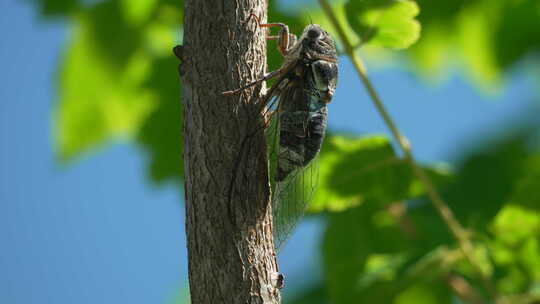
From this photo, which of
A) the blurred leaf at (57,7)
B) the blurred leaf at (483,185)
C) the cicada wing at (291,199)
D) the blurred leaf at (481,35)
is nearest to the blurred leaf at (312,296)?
the blurred leaf at (483,185)

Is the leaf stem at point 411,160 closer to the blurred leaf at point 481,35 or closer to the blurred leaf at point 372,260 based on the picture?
the blurred leaf at point 372,260

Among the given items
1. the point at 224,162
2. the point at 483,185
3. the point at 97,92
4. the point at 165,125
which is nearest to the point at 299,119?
the point at 224,162

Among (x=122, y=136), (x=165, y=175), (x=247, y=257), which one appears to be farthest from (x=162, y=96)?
(x=247, y=257)

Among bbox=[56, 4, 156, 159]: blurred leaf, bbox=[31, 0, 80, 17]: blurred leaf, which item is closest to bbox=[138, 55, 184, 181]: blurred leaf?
bbox=[56, 4, 156, 159]: blurred leaf

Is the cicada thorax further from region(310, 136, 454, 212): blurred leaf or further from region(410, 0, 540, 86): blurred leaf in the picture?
region(410, 0, 540, 86): blurred leaf

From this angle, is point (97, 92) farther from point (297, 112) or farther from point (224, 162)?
point (224, 162)

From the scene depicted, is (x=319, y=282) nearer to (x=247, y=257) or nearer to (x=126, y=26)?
(x=126, y=26)
